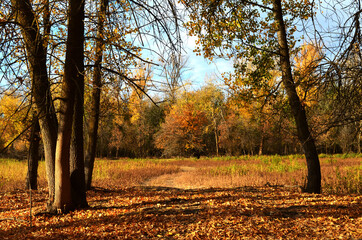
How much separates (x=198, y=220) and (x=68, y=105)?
320 cm

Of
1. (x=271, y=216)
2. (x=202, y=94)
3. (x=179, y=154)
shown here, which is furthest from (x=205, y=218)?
(x=202, y=94)

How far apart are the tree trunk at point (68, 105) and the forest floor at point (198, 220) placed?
0.40 metres

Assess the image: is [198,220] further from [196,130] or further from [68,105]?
[196,130]

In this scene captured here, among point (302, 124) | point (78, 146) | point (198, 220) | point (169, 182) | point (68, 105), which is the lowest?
point (169, 182)

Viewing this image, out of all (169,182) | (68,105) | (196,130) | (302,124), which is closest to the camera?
(68,105)

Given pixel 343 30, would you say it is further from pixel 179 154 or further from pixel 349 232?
pixel 179 154

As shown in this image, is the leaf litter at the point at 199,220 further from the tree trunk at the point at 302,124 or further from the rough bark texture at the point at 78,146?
the tree trunk at the point at 302,124

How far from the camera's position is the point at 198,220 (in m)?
4.00

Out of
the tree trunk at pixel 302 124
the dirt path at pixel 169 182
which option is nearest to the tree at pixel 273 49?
the tree trunk at pixel 302 124

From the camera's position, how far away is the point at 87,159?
24.9 ft

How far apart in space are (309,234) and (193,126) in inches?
936

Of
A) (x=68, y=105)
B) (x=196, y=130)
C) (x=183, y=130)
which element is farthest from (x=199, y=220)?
(x=183, y=130)

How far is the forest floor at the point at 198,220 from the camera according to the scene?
3529 millimetres

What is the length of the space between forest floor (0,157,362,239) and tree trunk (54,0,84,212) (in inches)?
15.8
